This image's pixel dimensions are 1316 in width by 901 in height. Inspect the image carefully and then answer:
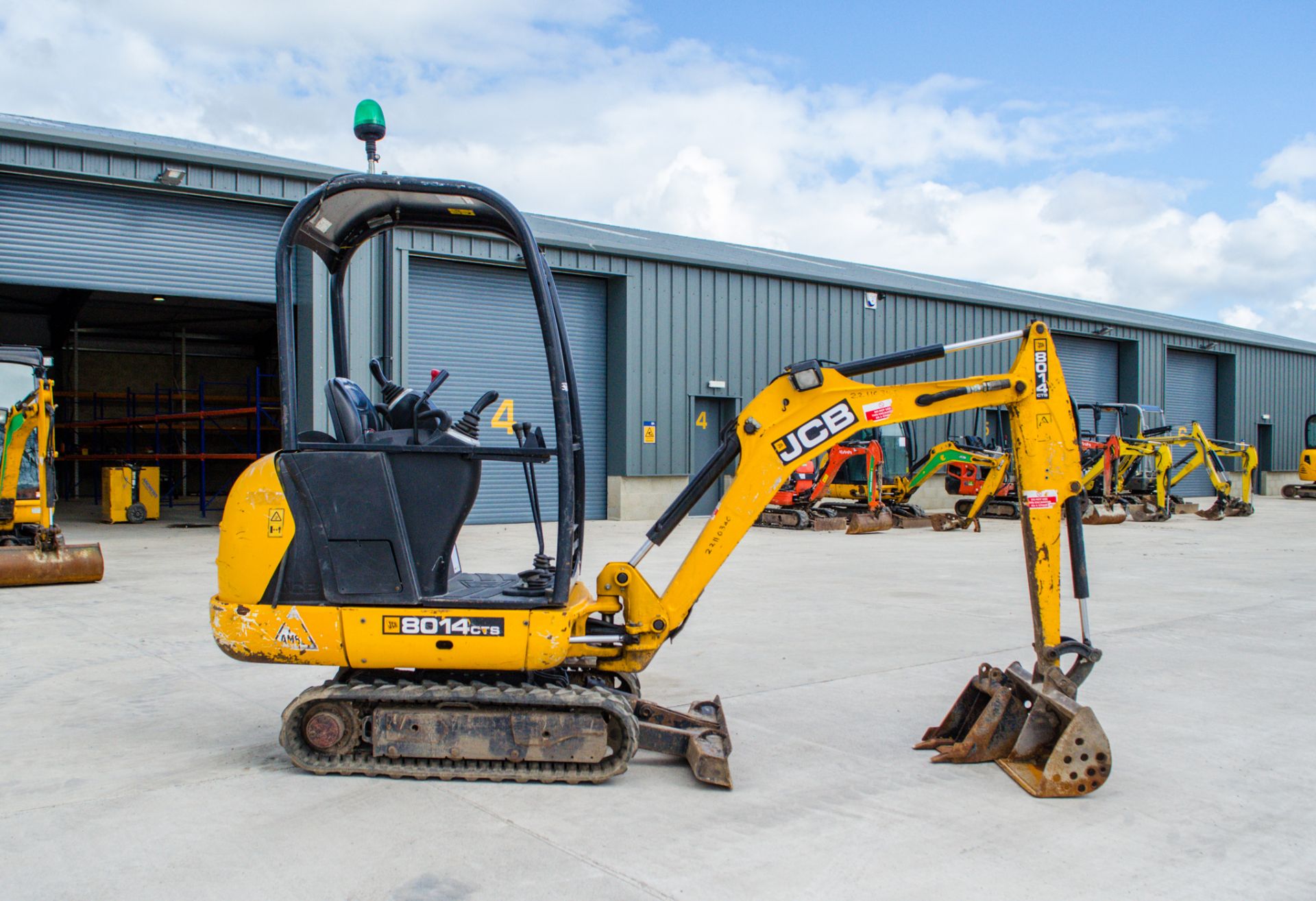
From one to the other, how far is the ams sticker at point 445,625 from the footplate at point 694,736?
842mm

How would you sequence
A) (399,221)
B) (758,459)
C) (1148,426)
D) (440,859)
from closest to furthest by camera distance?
(440,859) < (758,459) < (399,221) < (1148,426)

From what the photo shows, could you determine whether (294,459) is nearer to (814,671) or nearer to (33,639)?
(814,671)

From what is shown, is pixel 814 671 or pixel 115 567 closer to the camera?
pixel 814 671

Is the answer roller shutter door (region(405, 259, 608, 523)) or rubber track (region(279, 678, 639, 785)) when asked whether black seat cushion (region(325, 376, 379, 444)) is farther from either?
roller shutter door (region(405, 259, 608, 523))

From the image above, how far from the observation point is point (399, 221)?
534 centimetres

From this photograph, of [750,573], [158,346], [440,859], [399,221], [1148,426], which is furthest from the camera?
[158,346]

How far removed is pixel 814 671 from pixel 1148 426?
22801 mm

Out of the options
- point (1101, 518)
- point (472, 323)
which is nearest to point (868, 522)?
point (1101, 518)

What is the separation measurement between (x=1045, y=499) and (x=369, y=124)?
3.80 m

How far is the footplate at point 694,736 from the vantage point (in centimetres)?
446

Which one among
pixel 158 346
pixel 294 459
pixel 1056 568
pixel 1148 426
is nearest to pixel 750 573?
pixel 1056 568

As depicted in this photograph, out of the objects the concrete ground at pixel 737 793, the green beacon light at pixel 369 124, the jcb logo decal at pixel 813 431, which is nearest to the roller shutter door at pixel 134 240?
the concrete ground at pixel 737 793

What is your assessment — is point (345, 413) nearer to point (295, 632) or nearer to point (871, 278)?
A: point (295, 632)

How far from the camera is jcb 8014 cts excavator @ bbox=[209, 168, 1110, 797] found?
4496mm
